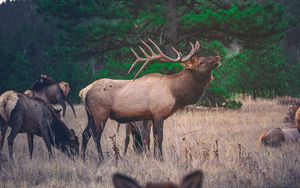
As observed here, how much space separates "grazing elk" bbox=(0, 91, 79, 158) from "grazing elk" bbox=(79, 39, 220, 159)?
0.56 meters

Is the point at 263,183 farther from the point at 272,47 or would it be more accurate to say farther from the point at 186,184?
the point at 272,47

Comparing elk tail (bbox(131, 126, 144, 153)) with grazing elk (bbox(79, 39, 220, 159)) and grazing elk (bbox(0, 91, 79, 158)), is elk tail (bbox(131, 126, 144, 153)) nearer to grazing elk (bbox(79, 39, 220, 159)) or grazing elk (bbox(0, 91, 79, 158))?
grazing elk (bbox(79, 39, 220, 159))

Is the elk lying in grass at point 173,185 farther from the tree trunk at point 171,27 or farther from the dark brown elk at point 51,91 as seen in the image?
the dark brown elk at point 51,91

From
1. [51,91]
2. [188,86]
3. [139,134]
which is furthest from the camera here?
[51,91]

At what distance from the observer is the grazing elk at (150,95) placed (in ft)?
25.9

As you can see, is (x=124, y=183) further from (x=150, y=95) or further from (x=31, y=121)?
(x=31, y=121)

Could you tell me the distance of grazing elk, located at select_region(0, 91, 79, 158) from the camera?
8.29 meters

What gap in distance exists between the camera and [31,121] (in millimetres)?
8539

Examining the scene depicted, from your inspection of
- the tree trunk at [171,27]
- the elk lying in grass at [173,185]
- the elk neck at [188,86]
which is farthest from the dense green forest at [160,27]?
the elk lying in grass at [173,185]

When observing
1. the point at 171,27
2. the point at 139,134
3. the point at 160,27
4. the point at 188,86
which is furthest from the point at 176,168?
the point at 160,27

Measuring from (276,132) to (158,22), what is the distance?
6.75 meters

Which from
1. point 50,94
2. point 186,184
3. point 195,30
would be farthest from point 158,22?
point 186,184

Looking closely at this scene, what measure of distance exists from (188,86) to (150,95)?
640mm

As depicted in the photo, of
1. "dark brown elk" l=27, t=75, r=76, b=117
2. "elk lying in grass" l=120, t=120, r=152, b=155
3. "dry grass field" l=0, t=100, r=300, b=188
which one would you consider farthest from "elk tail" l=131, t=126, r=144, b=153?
"dark brown elk" l=27, t=75, r=76, b=117
